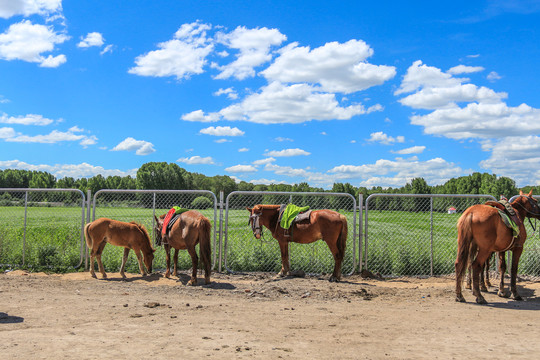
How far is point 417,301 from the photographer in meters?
8.25

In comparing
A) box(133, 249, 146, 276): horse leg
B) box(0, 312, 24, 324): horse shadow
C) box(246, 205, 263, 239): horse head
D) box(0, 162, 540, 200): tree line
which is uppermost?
box(0, 162, 540, 200): tree line

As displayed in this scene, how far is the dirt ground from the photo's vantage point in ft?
16.5

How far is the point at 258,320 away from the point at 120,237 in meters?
4.84

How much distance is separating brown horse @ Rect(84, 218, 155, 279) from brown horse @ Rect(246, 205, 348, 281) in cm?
257

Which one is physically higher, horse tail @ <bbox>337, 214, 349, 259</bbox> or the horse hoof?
horse tail @ <bbox>337, 214, 349, 259</bbox>

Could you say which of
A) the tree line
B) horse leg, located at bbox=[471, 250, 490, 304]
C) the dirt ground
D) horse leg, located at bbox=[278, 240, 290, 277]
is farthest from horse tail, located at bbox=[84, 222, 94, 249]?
the tree line

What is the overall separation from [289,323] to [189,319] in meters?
1.49

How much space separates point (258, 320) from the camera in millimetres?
6508

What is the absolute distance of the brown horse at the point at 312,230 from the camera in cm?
971

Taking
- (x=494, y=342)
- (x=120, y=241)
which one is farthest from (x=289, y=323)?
(x=120, y=241)

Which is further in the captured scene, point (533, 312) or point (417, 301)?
point (417, 301)

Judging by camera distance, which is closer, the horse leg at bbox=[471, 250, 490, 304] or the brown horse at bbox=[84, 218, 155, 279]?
the horse leg at bbox=[471, 250, 490, 304]

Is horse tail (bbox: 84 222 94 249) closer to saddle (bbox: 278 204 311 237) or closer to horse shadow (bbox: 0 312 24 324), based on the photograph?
horse shadow (bbox: 0 312 24 324)

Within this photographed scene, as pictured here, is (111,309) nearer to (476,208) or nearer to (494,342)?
(494,342)
